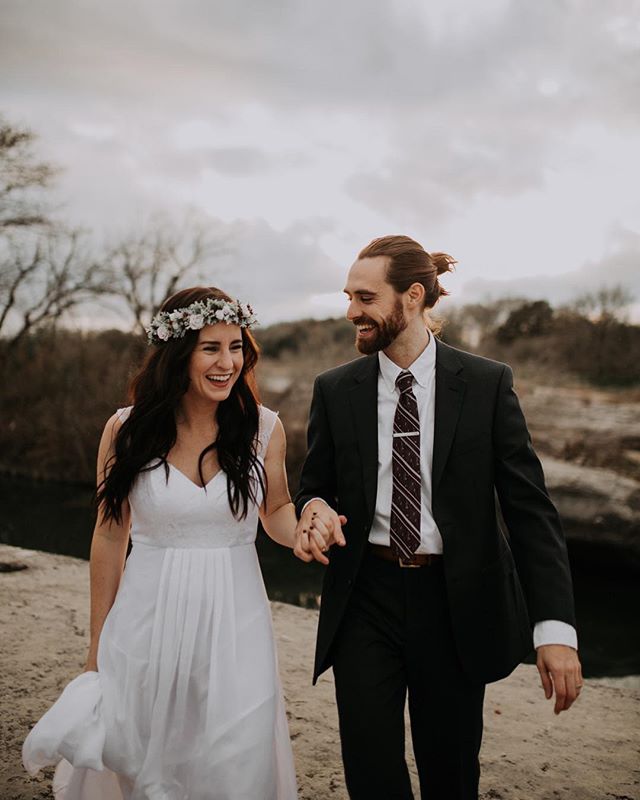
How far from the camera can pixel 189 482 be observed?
284cm

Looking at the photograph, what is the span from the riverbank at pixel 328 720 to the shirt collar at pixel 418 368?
2230mm

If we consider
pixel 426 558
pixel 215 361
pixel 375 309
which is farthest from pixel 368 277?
pixel 426 558

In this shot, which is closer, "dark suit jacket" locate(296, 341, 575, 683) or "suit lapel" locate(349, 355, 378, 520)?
"dark suit jacket" locate(296, 341, 575, 683)

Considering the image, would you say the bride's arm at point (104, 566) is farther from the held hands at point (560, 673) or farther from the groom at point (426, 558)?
the held hands at point (560, 673)

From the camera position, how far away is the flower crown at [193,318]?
293cm

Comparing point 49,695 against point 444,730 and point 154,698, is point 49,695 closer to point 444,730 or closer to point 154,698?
point 154,698

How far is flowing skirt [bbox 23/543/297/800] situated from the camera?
2.53m

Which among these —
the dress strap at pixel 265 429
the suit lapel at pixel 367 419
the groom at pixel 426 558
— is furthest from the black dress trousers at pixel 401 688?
the dress strap at pixel 265 429

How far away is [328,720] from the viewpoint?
4.62m

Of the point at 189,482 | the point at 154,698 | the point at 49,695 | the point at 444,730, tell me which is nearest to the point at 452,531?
the point at 444,730

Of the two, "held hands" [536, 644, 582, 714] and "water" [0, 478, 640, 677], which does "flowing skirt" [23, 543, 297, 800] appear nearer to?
"held hands" [536, 644, 582, 714]

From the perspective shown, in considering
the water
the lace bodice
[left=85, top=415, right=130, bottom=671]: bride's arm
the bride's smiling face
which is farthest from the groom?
the water

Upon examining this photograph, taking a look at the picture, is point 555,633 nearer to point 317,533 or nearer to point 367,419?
point 317,533

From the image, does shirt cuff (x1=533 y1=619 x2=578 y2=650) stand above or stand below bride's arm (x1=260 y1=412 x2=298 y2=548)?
below
